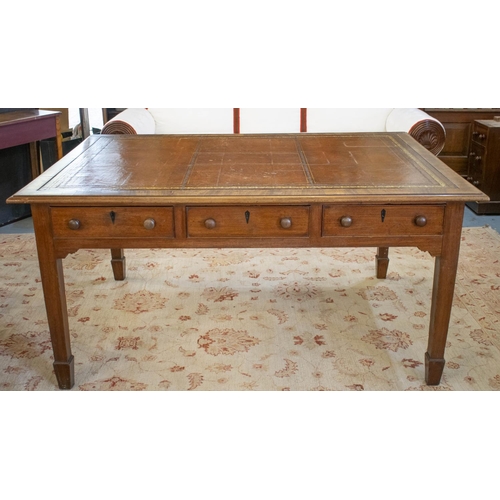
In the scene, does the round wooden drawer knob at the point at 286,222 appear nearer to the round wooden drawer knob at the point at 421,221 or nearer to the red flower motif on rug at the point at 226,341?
the round wooden drawer knob at the point at 421,221

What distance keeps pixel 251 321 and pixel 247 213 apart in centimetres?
94

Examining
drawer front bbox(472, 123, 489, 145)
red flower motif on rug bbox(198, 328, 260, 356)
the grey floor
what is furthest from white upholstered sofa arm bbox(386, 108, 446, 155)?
red flower motif on rug bbox(198, 328, 260, 356)

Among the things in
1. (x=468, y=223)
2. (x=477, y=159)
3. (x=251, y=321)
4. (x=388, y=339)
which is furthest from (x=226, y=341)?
(x=477, y=159)

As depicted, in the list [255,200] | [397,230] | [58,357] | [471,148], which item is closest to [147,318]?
[58,357]

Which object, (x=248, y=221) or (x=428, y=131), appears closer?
(x=248, y=221)

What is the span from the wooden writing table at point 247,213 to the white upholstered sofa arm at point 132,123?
→ 1691 mm

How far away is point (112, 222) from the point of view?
93.4 inches

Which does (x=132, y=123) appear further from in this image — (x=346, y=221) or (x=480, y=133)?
(x=480, y=133)

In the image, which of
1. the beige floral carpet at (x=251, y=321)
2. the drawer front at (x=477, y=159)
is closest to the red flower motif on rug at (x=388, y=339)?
the beige floral carpet at (x=251, y=321)

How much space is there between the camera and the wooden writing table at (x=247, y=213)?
2.33m

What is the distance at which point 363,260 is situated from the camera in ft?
12.9

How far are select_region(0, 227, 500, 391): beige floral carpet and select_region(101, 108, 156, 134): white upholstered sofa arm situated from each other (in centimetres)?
85

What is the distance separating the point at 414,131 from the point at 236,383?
2.33 meters

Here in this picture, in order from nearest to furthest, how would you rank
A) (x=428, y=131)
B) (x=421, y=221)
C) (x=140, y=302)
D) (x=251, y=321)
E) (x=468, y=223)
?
(x=421, y=221) < (x=251, y=321) < (x=140, y=302) < (x=428, y=131) < (x=468, y=223)
